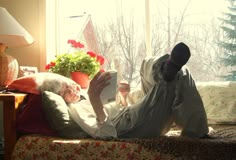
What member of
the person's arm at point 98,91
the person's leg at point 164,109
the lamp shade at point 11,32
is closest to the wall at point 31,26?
the lamp shade at point 11,32

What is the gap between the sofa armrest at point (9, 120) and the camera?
1426mm

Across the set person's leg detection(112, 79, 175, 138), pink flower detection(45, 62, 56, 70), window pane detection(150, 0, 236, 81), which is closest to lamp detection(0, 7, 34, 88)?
pink flower detection(45, 62, 56, 70)

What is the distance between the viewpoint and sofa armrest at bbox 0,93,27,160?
1426mm

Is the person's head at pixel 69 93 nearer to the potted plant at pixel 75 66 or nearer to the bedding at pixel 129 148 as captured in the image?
the bedding at pixel 129 148

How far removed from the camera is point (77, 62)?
2.13 m

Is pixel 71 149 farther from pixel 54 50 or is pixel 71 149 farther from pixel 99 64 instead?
pixel 54 50

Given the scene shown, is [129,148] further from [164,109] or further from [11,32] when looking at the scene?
[11,32]

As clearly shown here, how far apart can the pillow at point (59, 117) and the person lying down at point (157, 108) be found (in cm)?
2

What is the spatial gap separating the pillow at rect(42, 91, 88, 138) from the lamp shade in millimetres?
555

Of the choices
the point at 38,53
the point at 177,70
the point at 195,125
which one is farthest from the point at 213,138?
the point at 38,53

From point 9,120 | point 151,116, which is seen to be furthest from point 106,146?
point 9,120

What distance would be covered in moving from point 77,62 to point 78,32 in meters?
0.52

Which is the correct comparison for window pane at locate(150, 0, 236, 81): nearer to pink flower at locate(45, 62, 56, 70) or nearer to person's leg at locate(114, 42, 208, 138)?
pink flower at locate(45, 62, 56, 70)

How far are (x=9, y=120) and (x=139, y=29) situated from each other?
1.30 meters
